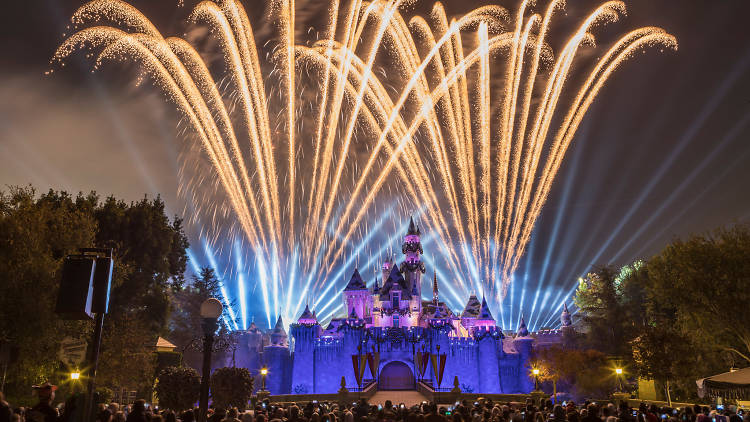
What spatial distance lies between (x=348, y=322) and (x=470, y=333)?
15.3m

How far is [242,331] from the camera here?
212 feet

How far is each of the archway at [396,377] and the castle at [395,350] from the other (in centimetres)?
10

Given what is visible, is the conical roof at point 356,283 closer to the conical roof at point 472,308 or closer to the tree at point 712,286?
the conical roof at point 472,308

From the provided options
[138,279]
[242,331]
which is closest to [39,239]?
[138,279]

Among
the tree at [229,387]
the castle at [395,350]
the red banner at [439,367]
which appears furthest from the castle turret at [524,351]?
the tree at [229,387]

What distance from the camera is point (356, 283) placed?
69625 mm

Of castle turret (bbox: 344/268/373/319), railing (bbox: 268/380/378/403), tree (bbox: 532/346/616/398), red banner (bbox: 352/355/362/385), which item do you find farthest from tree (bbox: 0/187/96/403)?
castle turret (bbox: 344/268/373/319)

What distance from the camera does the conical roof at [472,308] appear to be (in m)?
68.2

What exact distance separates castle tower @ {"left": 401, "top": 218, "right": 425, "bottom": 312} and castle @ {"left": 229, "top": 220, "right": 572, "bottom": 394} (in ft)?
6.02

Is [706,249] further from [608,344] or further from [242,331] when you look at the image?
[242,331]

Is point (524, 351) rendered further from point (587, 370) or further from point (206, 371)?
point (206, 371)

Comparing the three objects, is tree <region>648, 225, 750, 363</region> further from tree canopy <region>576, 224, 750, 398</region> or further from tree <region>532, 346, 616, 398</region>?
tree <region>532, 346, 616, 398</region>

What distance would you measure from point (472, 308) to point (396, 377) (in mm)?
16359

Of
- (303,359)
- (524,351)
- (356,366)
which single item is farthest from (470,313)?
(303,359)
